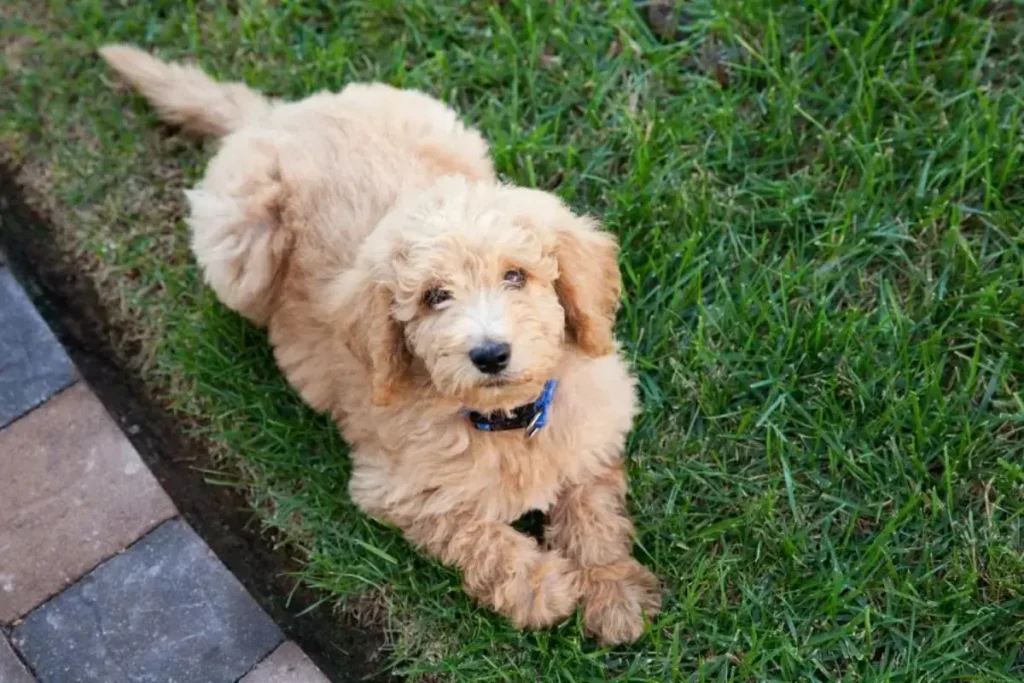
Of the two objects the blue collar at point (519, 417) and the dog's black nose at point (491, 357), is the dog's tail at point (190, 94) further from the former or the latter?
the dog's black nose at point (491, 357)

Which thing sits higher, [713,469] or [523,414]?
[523,414]

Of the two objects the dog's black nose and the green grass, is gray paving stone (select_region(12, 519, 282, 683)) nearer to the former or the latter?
the green grass

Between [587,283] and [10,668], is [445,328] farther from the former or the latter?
[10,668]

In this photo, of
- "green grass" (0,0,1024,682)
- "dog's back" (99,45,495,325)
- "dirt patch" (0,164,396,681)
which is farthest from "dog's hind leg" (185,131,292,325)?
"dirt patch" (0,164,396,681)

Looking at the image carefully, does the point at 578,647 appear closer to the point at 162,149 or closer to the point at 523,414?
the point at 523,414

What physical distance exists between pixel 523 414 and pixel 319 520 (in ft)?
→ 3.12

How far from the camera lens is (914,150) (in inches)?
140

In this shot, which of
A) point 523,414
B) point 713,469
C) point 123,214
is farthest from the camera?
point 123,214

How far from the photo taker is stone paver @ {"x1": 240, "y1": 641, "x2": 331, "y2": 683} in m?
3.00

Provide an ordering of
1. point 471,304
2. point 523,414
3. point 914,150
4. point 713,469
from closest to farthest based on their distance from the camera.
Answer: point 471,304 → point 523,414 → point 713,469 → point 914,150

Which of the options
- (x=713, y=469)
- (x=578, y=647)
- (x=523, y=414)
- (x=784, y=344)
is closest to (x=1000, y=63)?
Result: (x=784, y=344)

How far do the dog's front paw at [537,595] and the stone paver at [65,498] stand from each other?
3.80 feet

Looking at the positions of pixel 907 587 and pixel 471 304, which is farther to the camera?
pixel 907 587

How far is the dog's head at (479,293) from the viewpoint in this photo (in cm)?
246
